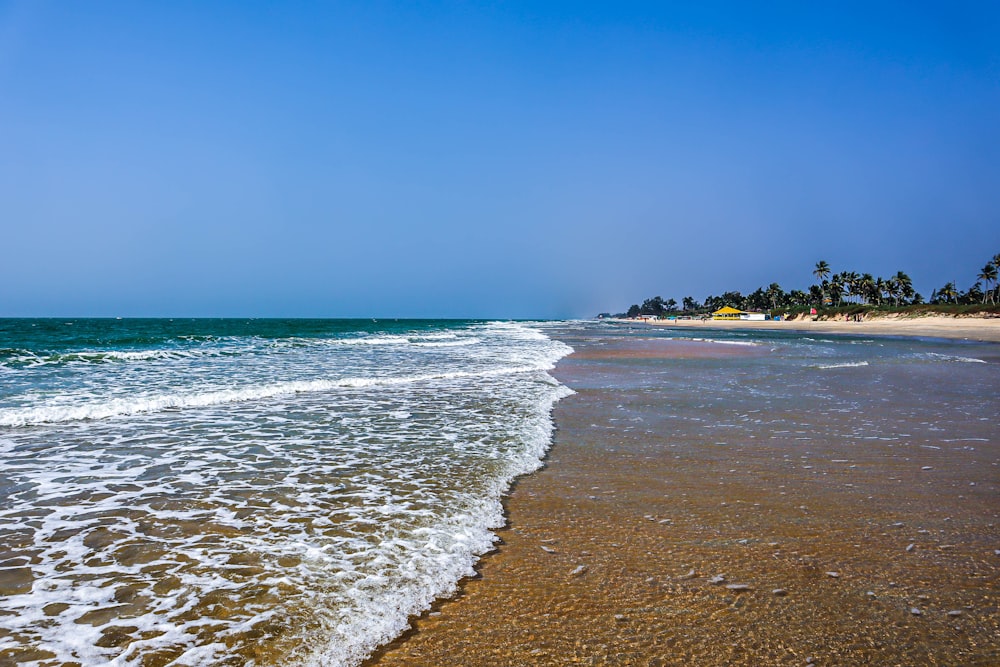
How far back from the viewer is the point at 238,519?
4.84 m

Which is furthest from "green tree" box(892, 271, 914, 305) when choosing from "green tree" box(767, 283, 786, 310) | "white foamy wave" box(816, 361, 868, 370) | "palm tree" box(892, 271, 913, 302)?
"white foamy wave" box(816, 361, 868, 370)

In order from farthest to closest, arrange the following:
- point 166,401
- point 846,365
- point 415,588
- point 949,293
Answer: point 949,293
point 846,365
point 166,401
point 415,588

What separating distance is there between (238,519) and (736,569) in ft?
13.0

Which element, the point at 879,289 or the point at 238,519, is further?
the point at 879,289

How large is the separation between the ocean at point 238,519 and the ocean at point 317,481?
2cm

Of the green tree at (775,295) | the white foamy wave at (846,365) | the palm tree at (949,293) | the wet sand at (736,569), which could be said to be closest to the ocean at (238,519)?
the wet sand at (736,569)

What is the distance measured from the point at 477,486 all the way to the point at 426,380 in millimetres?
9631

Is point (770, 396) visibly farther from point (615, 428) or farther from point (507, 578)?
point (507, 578)

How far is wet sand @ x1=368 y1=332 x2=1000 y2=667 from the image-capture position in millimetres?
2904

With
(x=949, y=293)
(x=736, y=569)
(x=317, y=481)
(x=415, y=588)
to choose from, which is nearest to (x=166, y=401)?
(x=317, y=481)

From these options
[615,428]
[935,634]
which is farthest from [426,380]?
[935,634]

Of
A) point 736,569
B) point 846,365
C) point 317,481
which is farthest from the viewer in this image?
point 846,365

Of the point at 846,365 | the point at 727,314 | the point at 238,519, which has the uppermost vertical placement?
the point at 727,314

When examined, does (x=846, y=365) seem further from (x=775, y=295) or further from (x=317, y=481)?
(x=775, y=295)
